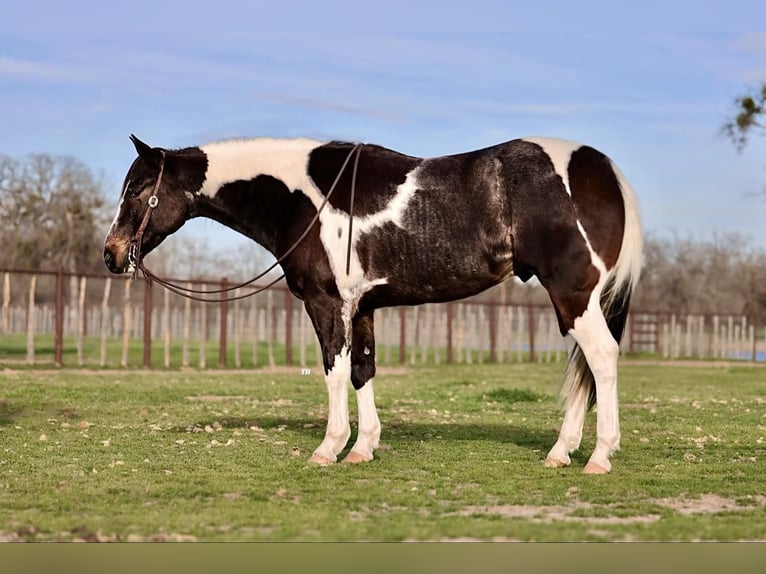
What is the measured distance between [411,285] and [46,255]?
170 feet

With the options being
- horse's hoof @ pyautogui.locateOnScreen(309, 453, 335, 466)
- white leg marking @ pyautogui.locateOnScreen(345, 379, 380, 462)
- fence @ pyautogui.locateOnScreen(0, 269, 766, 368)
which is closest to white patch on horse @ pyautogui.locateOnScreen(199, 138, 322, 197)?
white leg marking @ pyautogui.locateOnScreen(345, 379, 380, 462)

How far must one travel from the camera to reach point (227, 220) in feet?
28.6

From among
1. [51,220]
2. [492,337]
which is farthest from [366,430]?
[51,220]

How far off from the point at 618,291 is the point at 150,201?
387 centimetres

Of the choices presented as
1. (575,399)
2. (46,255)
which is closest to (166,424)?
(575,399)

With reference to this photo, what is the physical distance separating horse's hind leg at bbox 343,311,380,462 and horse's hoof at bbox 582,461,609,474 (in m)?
1.71

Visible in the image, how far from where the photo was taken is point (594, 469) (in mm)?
7418

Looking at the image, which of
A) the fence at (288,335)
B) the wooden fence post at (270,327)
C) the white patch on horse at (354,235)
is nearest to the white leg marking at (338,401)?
the white patch on horse at (354,235)

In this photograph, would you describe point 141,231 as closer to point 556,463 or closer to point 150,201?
point 150,201

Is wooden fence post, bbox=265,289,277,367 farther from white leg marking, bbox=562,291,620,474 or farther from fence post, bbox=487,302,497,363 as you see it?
white leg marking, bbox=562,291,620,474

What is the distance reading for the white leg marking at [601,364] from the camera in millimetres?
7582

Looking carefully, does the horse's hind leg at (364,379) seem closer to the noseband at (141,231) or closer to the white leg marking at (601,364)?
the white leg marking at (601,364)

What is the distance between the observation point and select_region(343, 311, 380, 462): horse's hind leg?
8.24 metres

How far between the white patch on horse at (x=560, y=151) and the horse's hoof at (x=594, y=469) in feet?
6.57
